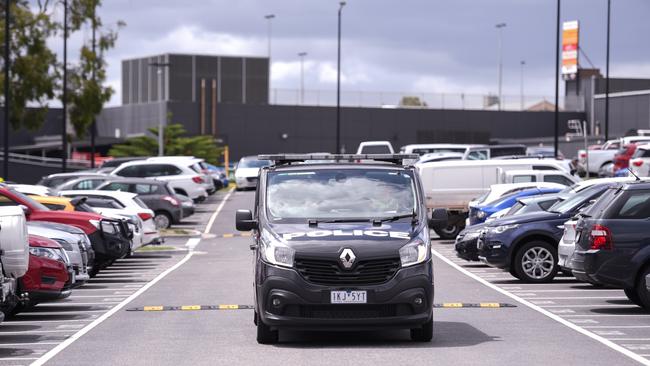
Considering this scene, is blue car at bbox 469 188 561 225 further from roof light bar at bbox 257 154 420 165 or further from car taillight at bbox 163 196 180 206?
roof light bar at bbox 257 154 420 165

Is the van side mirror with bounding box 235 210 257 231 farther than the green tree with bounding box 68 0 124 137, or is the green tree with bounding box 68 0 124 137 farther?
the green tree with bounding box 68 0 124 137

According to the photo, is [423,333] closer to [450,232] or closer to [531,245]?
[531,245]

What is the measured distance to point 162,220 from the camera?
135 ft

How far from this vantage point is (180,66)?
96375 mm

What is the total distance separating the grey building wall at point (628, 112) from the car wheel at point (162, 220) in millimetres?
52538

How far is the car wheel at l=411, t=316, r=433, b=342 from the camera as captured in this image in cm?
1368

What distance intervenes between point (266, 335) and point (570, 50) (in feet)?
310

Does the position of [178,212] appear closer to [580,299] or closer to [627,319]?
[580,299]

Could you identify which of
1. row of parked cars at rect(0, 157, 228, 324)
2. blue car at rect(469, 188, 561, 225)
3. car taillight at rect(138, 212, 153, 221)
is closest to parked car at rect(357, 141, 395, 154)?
row of parked cars at rect(0, 157, 228, 324)

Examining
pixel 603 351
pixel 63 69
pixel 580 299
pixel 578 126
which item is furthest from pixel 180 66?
pixel 603 351

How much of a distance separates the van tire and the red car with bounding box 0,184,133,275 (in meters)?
7.90

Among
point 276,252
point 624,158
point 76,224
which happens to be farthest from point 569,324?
point 624,158

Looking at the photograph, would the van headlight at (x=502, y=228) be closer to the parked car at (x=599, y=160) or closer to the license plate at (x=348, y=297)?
the license plate at (x=348, y=297)

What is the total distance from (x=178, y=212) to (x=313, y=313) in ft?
93.0
